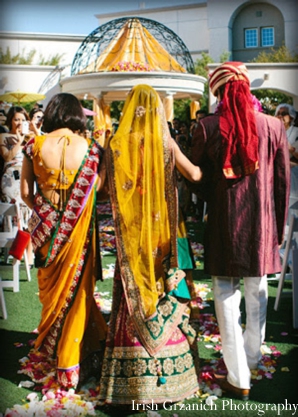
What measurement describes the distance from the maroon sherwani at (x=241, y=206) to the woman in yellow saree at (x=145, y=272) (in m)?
0.21

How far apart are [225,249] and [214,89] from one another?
91 centimetres

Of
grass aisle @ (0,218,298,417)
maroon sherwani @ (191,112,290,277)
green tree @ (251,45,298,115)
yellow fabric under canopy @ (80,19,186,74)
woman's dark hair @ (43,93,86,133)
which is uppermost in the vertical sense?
yellow fabric under canopy @ (80,19,186,74)

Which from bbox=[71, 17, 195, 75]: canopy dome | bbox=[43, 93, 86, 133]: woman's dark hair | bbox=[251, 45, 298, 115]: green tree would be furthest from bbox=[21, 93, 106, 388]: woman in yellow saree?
bbox=[71, 17, 195, 75]: canopy dome

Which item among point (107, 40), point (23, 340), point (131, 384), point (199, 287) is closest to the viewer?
point (131, 384)

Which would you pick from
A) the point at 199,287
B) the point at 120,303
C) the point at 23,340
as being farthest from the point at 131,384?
the point at 199,287

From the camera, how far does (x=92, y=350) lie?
3344mm

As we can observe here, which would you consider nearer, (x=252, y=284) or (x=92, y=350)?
(x=252, y=284)

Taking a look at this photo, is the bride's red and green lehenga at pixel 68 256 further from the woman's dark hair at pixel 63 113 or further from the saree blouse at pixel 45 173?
the woman's dark hair at pixel 63 113

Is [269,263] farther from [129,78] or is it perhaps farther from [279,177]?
[129,78]

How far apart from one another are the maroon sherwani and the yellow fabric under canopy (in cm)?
1178

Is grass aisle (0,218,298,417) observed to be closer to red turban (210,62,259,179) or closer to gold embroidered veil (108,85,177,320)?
gold embroidered veil (108,85,177,320)

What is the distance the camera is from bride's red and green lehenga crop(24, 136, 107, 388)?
3.19 metres

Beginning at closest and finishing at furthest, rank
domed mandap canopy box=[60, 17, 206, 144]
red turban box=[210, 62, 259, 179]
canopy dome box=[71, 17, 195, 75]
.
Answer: red turban box=[210, 62, 259, 179], domed mandap canopy box=[60, 17, 206, 144], canopy dome box=[71, 17, 195, 75]

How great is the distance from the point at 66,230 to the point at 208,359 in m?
1.30
